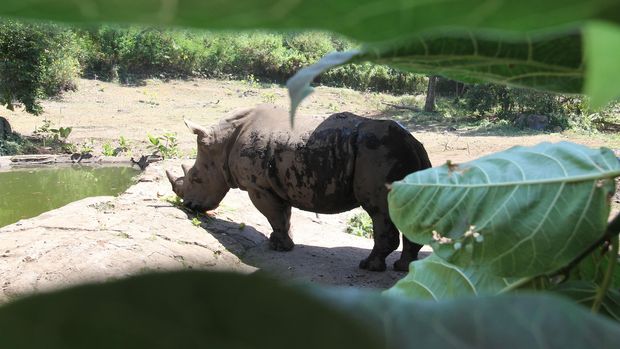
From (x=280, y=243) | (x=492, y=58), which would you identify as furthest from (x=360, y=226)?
(x=492, y=58)

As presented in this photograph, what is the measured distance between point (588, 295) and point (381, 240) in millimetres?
3806

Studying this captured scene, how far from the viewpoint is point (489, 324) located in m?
0.20

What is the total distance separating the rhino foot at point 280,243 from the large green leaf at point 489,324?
15.4 ft

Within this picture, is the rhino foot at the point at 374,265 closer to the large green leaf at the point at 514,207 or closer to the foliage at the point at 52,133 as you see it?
the large green leaf at the point at 514,207

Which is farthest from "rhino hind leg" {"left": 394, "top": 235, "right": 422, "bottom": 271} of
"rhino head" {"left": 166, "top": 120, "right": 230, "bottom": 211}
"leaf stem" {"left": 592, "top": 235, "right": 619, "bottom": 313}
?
"leaf stem" {"left": 592, "top": 235, "right": 619, "bottom": 313}

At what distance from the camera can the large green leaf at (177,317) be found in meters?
0.15

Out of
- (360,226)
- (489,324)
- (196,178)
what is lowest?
(360,226)

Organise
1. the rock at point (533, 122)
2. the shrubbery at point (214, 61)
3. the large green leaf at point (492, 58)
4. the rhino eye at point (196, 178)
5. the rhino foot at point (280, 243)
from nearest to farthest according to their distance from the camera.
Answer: the large green leaf at point (492, 58)
the rhino foot at point (280, 243)
the rhino eye at point (196, 178)
the rock at point (533, 122)
the shrubbery at point (214, 61)

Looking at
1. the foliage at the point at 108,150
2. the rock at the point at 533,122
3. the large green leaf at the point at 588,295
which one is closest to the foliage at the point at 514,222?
the large green leaf at the point at 588,295

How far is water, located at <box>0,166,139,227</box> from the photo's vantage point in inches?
303

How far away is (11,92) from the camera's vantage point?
10.8 meters

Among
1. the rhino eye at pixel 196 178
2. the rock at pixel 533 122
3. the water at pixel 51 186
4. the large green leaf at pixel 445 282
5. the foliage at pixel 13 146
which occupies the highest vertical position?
the large green leaf at pixel 445 282

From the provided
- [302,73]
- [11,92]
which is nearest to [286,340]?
[302,73]

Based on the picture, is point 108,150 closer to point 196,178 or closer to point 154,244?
point 196,178
